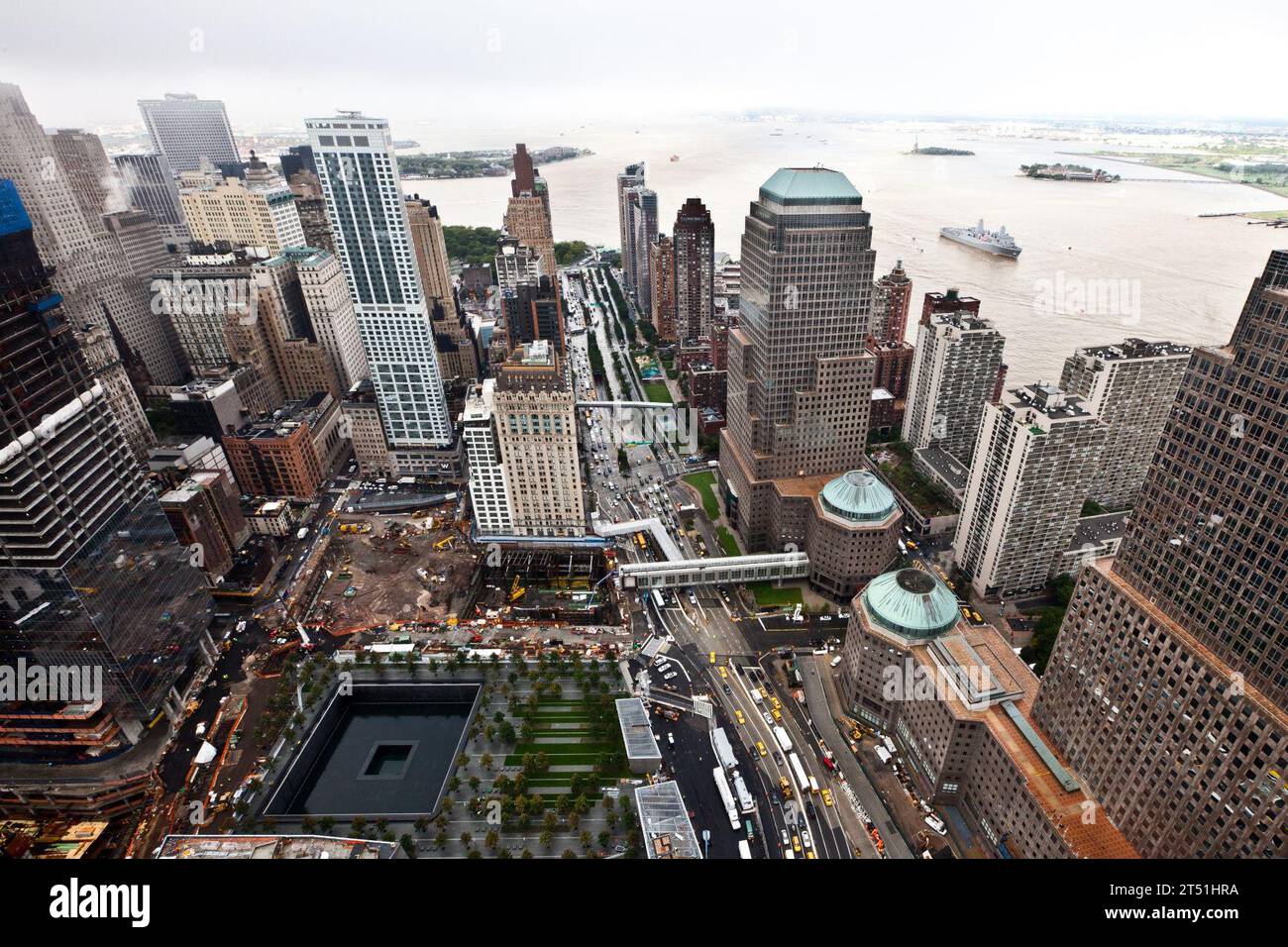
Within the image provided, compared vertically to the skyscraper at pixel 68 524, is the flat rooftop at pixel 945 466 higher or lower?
lower

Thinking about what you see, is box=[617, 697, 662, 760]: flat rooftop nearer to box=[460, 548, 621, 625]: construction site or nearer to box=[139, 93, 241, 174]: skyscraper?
box=[460, 548, 621, 625]: construction site

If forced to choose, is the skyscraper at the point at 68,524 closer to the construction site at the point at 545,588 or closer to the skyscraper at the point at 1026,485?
the construction site at the point at 545,588

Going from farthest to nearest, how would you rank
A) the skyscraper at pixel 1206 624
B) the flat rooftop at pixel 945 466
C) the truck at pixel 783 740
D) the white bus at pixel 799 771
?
1. the flat rooftop at pixel 945 466
2. the truck at pixel 783 740
3. the white bus at pixel 799 771
4. the skyscraper at pixel 1206 624

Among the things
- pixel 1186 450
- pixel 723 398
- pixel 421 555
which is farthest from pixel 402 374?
pixel 1186 450

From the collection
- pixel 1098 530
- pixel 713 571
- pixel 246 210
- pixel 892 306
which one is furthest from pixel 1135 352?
pixel 246 210

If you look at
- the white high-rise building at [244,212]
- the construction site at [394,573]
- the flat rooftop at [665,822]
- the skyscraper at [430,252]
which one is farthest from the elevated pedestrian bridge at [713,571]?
the white high-rise building at [244,212]

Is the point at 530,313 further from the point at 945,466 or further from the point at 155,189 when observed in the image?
the point at 155,189
